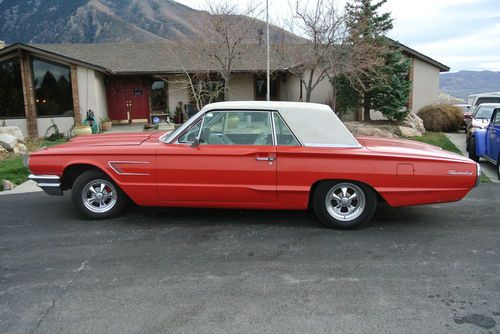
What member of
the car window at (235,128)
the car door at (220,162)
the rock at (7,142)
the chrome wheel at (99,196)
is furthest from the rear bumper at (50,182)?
the rock at (7,142)

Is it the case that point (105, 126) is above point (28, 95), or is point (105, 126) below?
below

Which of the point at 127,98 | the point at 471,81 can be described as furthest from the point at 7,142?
the point at 471,81

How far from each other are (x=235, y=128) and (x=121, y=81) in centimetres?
1822

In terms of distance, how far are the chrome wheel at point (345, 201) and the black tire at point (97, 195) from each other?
2.63 metres

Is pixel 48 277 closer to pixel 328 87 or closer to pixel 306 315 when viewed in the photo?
pixel 306 315

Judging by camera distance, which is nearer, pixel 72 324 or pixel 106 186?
pixel 72 324

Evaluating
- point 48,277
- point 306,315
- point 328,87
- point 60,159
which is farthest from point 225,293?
point 328,87

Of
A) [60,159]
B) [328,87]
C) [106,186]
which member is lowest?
[106,186]

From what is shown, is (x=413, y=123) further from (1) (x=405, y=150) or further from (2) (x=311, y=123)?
(2) (x=311, y=123)

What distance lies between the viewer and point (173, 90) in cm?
2161

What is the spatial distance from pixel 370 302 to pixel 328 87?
18780 millimetres

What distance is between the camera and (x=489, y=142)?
366 inches

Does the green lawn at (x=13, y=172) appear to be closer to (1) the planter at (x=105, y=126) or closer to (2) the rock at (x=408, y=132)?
(1) the planter at (x=105, y=126)

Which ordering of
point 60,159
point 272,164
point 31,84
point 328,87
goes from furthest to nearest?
point 328,87
point 31,84
point 60,159
point 272,164
